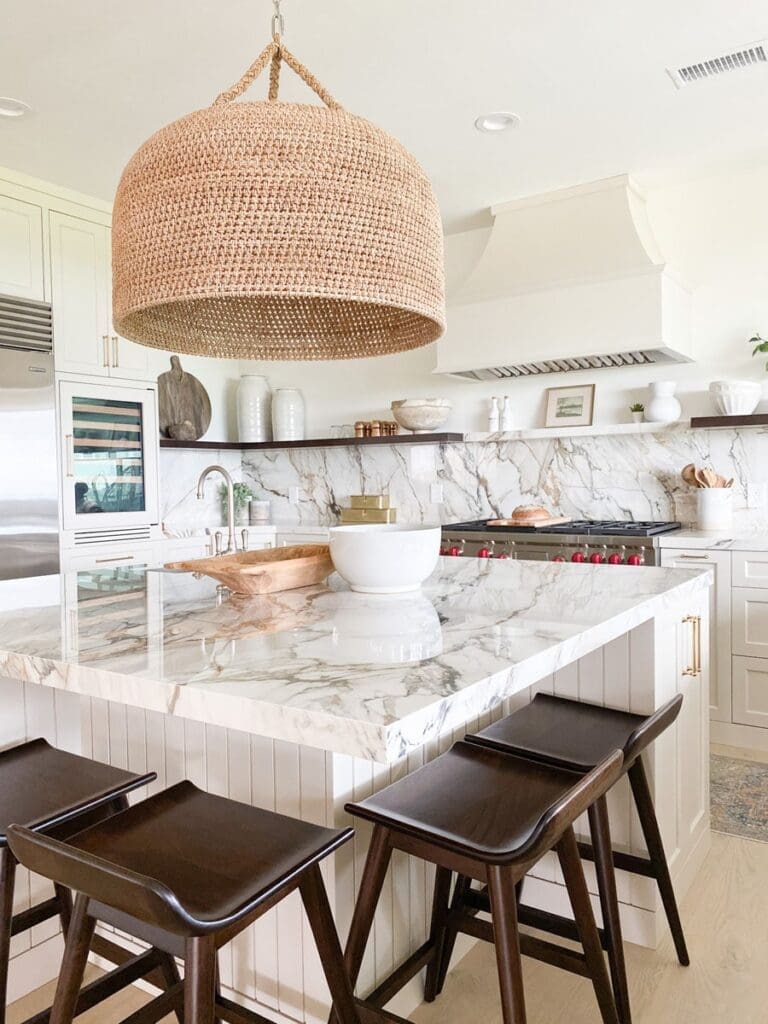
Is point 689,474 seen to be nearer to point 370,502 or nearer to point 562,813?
point 370,502

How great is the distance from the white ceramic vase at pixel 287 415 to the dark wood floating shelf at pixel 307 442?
0.26ft

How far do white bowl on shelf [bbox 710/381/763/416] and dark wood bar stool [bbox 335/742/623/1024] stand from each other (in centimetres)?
278

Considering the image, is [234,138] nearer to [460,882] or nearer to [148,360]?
[460,882]

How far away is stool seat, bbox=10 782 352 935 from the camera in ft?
3.17

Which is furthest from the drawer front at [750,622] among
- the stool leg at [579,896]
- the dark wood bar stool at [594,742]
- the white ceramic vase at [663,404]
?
the stool leg at [579,896]

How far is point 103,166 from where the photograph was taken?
12.4 feet

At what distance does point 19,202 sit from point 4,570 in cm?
177

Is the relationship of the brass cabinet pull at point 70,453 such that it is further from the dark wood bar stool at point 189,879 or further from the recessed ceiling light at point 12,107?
the dark wood bar stool at point 189,879

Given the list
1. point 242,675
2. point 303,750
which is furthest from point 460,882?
point 242,675

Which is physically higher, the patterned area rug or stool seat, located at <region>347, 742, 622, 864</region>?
stool seat, located at <region>347, 742, 622, 864</region>

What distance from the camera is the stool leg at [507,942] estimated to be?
1.21m

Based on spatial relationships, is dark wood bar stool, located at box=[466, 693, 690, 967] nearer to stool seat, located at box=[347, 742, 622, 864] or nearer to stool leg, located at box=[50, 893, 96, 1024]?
stool seat, located at box=[347, 742, 622, 864]

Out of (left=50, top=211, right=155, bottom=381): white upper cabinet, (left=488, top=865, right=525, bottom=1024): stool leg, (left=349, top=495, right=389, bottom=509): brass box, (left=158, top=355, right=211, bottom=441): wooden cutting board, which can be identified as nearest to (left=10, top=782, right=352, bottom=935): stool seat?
(left=488, top=865, right=525, bottom=1024): stool leg

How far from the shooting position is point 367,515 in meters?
4.70
